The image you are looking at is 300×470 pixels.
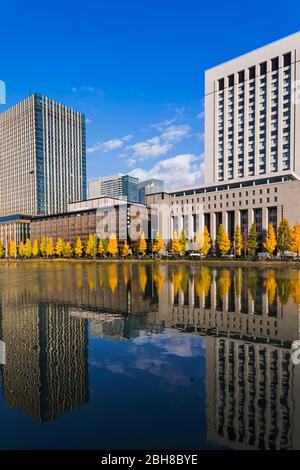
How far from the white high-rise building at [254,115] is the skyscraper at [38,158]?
10032 centimetres

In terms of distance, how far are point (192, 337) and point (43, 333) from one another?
675cm

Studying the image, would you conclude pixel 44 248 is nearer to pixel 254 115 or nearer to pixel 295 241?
pixel 295 241

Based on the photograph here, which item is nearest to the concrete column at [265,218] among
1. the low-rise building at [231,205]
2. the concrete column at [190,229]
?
the low-rise building at [231,205]

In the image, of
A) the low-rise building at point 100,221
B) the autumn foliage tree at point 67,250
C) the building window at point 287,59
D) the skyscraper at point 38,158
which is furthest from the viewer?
the skyscraper at point 38,158

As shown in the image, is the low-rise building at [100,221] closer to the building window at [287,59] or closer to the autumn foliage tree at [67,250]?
the autumn foliage tree at [67,250]

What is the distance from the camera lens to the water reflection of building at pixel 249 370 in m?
5.48

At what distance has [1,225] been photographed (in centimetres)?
13950

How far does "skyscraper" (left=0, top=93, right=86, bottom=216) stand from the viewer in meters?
150

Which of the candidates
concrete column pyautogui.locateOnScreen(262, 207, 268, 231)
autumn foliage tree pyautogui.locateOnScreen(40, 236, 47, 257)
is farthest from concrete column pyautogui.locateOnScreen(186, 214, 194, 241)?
autumn foliage tree pyautogui.locateOnScreen(40, 236, 47, 257)

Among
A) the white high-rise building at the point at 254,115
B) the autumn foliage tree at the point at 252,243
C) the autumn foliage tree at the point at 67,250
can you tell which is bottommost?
the autumn foliage tree at the point at 67,250

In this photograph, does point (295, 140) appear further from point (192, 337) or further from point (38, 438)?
point (38, 438)

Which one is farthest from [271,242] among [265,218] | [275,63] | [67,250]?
[67,250]

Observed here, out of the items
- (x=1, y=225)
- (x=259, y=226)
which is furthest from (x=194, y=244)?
(x=1, y=225)

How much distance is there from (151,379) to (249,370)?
3.02 meters
